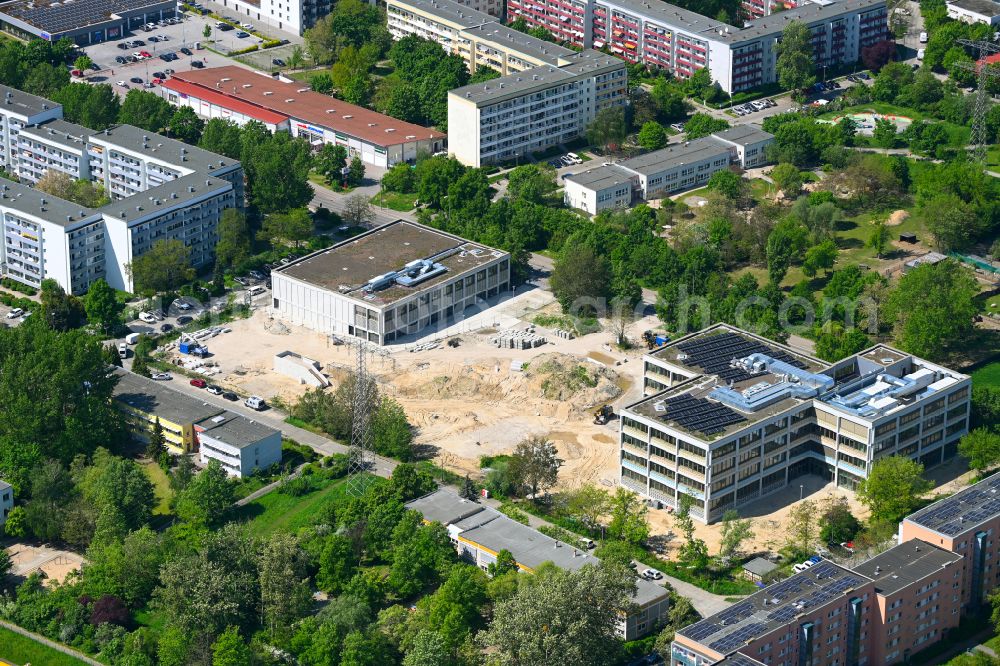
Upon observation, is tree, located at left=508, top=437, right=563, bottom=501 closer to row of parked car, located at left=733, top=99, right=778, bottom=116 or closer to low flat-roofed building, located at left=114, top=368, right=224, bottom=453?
low flat-roofed building, located at left=114, top=368, right=224, bottom=453

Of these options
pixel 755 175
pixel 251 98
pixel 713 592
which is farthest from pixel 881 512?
pixel 251 98

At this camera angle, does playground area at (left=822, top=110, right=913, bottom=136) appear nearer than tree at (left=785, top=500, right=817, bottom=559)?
No

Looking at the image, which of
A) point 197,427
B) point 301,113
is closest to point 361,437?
point 197,427

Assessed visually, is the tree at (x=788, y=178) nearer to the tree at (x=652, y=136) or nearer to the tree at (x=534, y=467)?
the tree at (x=652, y=136)

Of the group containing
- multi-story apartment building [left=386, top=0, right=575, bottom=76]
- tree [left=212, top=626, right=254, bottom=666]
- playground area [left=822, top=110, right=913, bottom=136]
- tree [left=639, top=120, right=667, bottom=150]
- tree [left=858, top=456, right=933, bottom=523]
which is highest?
multi-story apartment building [left=386, top=0, right=575, bottom=76]

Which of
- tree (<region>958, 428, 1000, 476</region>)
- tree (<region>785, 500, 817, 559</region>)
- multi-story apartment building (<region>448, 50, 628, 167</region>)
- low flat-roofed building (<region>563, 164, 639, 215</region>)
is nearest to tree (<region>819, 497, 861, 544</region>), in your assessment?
tree (<region>785, 500, 817, 559</region>)

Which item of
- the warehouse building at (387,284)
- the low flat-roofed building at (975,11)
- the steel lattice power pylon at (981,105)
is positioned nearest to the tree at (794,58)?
the steel lattice power pylon at (981,105)
